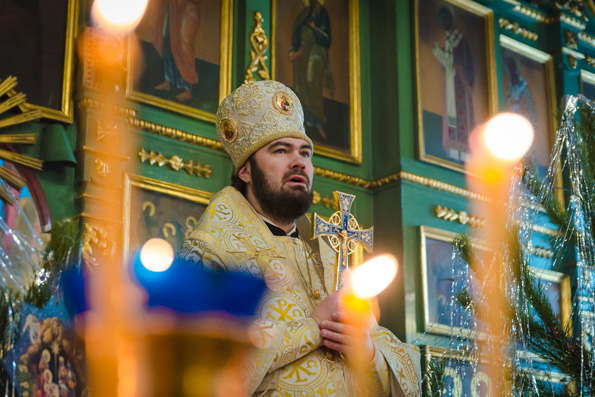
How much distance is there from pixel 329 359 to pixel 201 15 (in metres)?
4.89

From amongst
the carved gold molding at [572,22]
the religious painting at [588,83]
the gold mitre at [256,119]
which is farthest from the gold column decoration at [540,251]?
the carved gold molding at [572,22]

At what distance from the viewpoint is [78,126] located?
6.07 m

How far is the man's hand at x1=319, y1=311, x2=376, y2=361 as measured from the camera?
2.63m

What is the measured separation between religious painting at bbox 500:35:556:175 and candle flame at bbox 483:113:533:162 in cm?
15

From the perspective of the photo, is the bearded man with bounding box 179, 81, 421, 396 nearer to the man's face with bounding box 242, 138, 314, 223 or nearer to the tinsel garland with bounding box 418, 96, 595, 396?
the man's face with bounding box 242, 138, 314, 223

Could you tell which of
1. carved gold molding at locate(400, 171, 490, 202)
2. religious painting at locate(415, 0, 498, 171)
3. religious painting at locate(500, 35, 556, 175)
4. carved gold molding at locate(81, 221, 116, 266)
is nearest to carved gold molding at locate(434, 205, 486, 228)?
carved gold molding at locate(400, 171, 490, 202)

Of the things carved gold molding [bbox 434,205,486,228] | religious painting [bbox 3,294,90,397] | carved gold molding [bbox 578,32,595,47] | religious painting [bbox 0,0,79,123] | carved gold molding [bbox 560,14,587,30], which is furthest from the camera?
carved gold molding [bbox 578,32,595,47]

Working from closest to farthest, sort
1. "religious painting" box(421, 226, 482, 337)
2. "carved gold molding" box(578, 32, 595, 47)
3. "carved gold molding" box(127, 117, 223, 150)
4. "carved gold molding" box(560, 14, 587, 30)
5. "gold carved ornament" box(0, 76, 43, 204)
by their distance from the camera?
1. "gold carved ornament" box(0, 76, 43, 204)
2. "carved gold molding" box(127, 117, 223, 150)
3. "religious painting" box(421, 226, 482, 337)
4. "carved gold molding" box(560, 14, 587, 30)
5. "carved gold molding" box(578, 32, 595, 47)

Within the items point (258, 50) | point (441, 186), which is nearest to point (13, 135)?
point (258, 50)

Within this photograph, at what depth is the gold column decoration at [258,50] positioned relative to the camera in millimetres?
7152

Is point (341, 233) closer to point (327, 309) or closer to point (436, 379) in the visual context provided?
point (327, 309)

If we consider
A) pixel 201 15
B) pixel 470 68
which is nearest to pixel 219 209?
pixel 201 15

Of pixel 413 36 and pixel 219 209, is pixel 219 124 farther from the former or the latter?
pixel 413 36

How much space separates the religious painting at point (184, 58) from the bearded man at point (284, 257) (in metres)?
3.04
